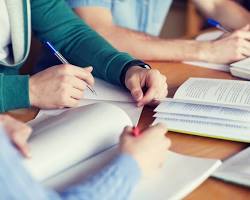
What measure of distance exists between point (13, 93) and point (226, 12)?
2.89 ft

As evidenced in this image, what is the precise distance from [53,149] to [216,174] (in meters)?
0.27

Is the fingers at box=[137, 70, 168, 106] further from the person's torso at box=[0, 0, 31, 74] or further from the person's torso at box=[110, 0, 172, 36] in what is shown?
the person's torso at box=[110, 0, 172, 36]

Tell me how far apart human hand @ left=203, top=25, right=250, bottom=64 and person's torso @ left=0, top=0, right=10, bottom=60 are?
523mm

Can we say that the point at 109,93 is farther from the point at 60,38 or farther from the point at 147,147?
the point at 147,147

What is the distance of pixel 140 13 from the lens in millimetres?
1779

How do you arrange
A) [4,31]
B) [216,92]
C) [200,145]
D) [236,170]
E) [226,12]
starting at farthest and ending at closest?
1. [226,12]
2. [4,31]
3. [216,92]
4. [200,145]
5. [236,170]

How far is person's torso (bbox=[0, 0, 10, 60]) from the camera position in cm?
128

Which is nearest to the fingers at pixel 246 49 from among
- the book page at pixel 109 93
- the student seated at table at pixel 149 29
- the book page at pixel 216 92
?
the student seated at table at pixel 149 29

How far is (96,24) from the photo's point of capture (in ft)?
4.94

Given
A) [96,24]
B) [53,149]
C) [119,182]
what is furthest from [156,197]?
[96,24]

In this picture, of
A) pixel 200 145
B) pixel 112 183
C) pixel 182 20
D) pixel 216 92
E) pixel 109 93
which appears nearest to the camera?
pixel 112 183

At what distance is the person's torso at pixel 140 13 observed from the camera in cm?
170

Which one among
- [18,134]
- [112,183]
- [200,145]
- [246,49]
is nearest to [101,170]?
[112,183]

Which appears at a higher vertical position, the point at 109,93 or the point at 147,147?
the point at 147,147
